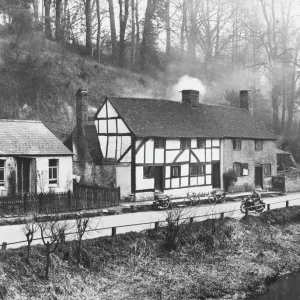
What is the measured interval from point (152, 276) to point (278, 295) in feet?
15.9

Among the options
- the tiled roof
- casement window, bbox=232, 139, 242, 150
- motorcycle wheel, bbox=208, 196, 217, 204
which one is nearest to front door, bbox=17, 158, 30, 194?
the tiled roof

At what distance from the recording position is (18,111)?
1572 inches

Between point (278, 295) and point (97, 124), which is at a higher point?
point (97, 124)

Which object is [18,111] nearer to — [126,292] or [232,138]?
[232,138]

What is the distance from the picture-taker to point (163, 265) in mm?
20797

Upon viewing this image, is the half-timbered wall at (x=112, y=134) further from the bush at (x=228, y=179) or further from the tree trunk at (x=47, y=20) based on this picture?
the tree trunk at (x=47, y=20)

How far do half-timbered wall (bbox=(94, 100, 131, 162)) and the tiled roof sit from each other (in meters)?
4.70

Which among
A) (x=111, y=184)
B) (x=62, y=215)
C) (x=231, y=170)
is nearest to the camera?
(x=62, y=215)

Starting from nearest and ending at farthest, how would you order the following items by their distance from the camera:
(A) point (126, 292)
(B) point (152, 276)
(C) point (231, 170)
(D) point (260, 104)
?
(A) point (126, 292) < (B) point (152, 276) < (C) point (231, 170) < (D) point (260, 104)

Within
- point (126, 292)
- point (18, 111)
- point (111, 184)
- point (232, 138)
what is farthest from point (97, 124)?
point (126, 292)

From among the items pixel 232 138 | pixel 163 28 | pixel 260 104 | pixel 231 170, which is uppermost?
pixel 163 28

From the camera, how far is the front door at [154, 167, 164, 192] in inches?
1338

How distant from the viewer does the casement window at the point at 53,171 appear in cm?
2906

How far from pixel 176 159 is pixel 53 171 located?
9193 millimetres
